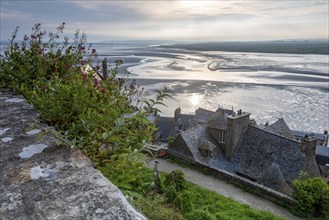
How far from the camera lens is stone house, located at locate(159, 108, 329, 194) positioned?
17719mm

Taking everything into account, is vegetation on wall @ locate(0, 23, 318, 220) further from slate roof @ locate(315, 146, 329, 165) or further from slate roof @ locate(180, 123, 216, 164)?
slate roof @ locate(315, 146, 329, 165)

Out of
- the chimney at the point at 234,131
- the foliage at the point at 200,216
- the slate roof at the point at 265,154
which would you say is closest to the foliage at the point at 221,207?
the foliage at the point at 200,216

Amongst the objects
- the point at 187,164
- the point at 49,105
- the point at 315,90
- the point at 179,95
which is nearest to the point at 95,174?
the point at 49,105

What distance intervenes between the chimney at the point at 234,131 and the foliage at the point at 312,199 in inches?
246

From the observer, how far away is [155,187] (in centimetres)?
1140

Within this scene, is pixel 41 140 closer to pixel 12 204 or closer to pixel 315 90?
pixel 12 204

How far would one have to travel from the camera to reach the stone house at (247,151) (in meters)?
17.7

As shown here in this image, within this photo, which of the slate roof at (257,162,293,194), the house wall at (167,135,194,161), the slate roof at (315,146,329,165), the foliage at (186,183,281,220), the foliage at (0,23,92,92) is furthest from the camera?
the slate roof at (315,146,329,165)

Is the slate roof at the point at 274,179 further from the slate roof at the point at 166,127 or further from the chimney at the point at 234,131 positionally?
the slate roof at the point at 166,127

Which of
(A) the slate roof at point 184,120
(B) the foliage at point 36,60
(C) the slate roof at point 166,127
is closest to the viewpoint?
(B) the foliage at point 36,60

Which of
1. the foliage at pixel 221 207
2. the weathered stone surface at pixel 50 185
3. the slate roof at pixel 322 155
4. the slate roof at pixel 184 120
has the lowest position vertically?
the slate roof at pixel 322 155

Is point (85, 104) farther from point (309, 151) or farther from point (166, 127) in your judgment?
point (166, 127)

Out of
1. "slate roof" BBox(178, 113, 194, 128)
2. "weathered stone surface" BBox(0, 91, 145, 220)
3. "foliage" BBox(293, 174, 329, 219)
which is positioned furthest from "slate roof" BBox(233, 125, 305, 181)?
"weathered stone surface" BBox(0, 91, 145, 220)

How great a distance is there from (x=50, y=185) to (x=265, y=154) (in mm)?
19042
